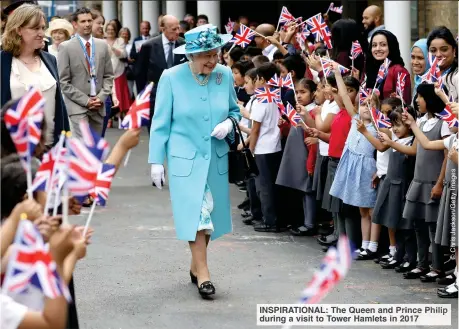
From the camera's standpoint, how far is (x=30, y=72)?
6773mm

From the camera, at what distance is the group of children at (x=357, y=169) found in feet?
24.8

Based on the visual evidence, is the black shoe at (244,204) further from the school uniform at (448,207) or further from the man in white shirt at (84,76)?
the school uniform at (448,207)

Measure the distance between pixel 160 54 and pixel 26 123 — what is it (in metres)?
8.82

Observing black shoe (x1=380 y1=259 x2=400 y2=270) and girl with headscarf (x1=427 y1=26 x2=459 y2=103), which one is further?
black shoe (x1=380 y1=259 x2=400 y2=270)

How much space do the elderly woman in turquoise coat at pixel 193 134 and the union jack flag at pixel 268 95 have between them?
78.2 inches

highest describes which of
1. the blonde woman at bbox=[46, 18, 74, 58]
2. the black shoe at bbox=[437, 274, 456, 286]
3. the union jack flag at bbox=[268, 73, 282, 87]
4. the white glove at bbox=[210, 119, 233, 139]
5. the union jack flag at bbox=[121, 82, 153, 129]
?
the blonde woman at bbox=[46, 18, 74, 58]

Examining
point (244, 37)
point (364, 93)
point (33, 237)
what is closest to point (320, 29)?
point (244, 37)

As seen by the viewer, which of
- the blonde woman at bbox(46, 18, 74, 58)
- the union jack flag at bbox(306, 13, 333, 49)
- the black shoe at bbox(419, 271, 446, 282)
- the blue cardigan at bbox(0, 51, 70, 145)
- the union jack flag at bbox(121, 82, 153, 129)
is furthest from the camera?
the blonde woman at bbox(46, 18, 74, 58)

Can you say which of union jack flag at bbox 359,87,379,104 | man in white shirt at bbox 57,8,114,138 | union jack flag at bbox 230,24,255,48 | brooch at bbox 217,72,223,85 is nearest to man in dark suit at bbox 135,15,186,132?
union jack flag at bbox 230,24,255,48

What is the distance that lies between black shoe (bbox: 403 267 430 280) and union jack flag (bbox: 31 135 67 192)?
425 cm

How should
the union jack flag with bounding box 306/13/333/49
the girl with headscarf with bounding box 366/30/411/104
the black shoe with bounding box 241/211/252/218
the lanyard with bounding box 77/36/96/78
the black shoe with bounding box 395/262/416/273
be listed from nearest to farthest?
the black shoe with bounding box 395/262/416/273 → the girl with headscarf with bounding box 366/30/411/104 → the union jack flag with bounding box 306/13/333/49 → the black shoe with bounding box 241/211/252/218 → the lanyard with bounding box 77/36/96/78

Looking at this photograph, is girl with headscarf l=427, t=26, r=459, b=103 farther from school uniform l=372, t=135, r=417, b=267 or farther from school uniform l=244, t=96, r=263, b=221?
school uniform l=244, t=96, r=263, b=221

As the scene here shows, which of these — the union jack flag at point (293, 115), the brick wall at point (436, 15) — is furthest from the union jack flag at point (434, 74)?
the brick wall at point (436, 15)

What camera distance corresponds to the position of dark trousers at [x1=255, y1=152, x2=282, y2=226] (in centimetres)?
990
